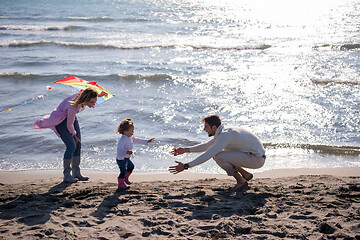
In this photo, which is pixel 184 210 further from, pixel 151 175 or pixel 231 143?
pixel 151 175

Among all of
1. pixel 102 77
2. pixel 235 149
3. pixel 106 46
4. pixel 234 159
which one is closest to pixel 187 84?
pixel 102 77

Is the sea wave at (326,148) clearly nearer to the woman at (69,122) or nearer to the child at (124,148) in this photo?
the child at (124,148)

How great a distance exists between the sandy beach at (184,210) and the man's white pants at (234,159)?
1.03ft

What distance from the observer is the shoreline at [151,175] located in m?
6.38

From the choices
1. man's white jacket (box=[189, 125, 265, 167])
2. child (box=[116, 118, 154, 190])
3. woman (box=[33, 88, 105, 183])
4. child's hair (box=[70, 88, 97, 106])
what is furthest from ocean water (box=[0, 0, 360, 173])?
child's hair (box=[70, 88, 97, 106])

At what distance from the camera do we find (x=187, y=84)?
1262 cm

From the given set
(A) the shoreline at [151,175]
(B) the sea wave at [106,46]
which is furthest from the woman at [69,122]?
(B) the sea wave at [106,46]

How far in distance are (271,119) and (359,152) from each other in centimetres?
227

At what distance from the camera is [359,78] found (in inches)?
504

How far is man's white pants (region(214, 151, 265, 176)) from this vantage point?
207 inches

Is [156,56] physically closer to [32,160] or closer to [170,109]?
[170,109]

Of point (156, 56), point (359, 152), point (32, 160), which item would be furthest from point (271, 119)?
point (156, 56)

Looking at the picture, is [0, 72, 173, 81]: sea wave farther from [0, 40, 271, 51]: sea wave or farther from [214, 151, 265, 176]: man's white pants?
[214, 151, 265, 176]: man's white pants

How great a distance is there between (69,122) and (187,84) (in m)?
7.31
